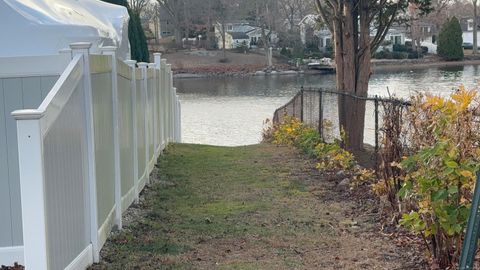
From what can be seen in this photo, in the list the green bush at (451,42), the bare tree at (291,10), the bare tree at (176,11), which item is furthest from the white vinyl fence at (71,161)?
the bare tree at (176,11)

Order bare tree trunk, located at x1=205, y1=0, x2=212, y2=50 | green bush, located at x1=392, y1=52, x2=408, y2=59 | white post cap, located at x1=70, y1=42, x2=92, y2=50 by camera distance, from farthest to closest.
→ bare tree trunk, located at x1=205, y1=0, x2=212, y2=50
green bush, located at x1=392, y1=52, x2=408, y2=59
white post cap, located at x1=70, y1=42, x2=92, y2=50

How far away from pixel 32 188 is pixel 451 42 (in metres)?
Result: 59.4

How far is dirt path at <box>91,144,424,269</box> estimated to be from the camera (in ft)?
15.3

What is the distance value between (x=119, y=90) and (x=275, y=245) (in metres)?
2.19

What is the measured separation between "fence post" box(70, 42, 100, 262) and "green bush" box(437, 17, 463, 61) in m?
56.7

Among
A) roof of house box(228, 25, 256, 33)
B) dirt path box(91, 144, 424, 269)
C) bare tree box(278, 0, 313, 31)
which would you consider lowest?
dirt path box(91, 144, 424, 269)

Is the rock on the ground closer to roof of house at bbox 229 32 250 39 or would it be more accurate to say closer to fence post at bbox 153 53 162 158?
fence post at bbox 153 53 162 158

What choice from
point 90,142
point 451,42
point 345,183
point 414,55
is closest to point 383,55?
point 414,55

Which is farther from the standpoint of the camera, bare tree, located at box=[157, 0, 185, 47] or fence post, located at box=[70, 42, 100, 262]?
bare tree, located at box=[157, 0, 185, 47]

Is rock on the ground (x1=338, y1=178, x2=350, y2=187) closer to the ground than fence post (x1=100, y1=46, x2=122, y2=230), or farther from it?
closer to the ground

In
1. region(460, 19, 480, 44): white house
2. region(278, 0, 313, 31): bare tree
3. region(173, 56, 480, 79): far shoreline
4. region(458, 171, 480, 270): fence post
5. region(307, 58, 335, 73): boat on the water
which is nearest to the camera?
region(458, 171, 480, 270): fence post

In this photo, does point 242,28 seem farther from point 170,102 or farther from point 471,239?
point 471,239

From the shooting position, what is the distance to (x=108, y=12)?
929cm

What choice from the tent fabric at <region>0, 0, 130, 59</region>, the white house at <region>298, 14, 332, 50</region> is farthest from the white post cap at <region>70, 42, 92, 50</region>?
the white house at <region>298, 14, 332, 50</region>
